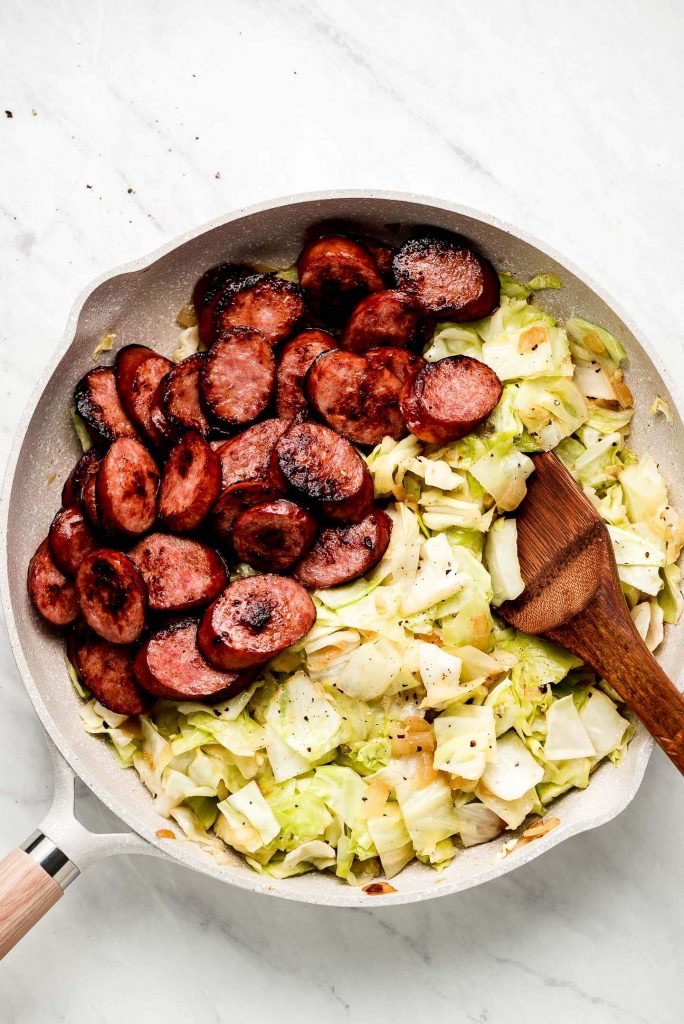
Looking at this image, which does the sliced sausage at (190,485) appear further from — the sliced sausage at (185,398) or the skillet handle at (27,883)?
the skillet handle at (27,883)

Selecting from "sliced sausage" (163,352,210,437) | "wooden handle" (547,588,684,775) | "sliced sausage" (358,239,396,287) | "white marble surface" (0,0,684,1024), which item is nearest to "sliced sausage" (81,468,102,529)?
"sliced sausage" (163,352,210,437)

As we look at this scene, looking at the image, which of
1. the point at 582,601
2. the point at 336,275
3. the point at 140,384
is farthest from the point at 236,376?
the point at 582,601

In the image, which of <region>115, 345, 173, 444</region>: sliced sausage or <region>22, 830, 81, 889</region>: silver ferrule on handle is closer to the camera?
<region>22, 830, 81, 889</region>: silver ferrule on handle

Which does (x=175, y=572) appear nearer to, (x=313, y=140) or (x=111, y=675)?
(x=111, y=675)

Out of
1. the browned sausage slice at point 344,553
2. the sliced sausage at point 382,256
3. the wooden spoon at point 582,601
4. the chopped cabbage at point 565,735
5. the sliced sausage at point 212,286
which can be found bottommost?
the chopped cabbage at point 565,735

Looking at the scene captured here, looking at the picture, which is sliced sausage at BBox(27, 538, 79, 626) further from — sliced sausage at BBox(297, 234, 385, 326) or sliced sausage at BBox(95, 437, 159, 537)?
sliced sausage at BBox(297, 234, 385, 326)

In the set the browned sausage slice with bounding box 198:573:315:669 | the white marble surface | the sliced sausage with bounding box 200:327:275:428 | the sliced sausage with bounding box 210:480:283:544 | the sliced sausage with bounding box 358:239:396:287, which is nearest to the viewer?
the browned sausage slice with bounding box 198:573:315:669

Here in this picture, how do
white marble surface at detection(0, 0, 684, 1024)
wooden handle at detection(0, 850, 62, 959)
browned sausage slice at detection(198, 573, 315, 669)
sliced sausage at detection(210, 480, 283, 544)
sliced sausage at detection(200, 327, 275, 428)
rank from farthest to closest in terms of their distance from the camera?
white marble surface at detection(0, 0, 684, 1024) → sliced sausage at detection(200, 327, 275, 428) → sliced sausage at detection(210, 480, 283, 544) → browned sausage slice at detection(198, 573, 315, 669) → wooden handle at detection(0, 850, 62, 959)

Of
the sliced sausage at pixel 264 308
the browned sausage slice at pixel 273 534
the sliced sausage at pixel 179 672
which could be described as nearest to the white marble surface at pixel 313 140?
the sliced sausage at pixel 264 308
